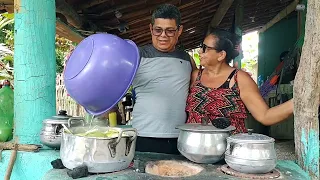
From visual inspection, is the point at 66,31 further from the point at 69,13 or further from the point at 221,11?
the point at 221,11

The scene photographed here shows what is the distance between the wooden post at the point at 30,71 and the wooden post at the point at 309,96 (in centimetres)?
146

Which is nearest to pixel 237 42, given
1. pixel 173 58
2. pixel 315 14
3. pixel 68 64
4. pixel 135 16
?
pixel 173 58

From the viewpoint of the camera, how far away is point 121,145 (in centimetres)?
146

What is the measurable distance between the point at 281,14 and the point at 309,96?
221 inches

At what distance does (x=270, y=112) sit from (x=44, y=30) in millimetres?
1433

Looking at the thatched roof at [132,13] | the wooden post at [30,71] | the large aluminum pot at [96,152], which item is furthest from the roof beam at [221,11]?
the large aluminum pot at [96,152]

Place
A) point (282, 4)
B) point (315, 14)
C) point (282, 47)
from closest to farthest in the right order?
point (315, 14) → point (282, 4) → point (282, 47)

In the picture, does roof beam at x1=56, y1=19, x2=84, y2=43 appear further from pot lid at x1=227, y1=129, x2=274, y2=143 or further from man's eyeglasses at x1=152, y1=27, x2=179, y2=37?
pot lid at x1=227, y1=129, x2=274, y2=143

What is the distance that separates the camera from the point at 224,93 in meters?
1.89

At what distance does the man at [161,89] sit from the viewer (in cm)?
192

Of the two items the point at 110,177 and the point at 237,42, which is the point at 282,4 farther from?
the point at 110,177

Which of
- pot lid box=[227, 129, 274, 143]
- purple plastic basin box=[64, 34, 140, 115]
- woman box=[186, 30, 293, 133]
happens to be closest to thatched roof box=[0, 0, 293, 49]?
purple plastic basin box=[64, 34, 140, 115]

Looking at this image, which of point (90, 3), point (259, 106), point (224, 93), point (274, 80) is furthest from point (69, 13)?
point (274, 80)

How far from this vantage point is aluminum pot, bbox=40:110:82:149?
6.20 feet
